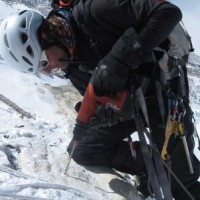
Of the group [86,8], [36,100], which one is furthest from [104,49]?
[36,100]

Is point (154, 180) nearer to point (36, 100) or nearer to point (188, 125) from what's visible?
point (188, 125)

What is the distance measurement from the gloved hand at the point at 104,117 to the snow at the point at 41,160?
44 cm

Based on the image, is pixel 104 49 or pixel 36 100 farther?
pixel 36 100

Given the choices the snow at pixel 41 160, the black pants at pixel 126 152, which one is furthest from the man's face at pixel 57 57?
the snow at pixel 41 160

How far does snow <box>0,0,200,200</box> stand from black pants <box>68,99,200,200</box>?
0.39 feet

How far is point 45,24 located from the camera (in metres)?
2.97

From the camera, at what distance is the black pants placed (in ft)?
10.5

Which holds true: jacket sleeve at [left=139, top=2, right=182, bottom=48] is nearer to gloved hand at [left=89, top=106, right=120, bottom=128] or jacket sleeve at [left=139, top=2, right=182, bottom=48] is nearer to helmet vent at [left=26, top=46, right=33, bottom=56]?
gloved hand at [left=89, top=106, right=120, bottom=128]

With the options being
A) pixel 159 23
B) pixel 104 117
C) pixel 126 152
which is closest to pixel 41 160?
pixel 104 117

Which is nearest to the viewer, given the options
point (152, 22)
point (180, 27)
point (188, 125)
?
point (152, 22)

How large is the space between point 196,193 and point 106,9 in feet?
5.62

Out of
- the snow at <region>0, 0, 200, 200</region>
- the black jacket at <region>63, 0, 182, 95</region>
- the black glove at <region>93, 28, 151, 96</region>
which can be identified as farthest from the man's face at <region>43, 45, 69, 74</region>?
the snow at <region>0, 0, 200, 200</region>

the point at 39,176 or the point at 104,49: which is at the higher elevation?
the point at 104,49

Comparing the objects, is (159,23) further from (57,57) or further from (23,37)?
(23,37)
